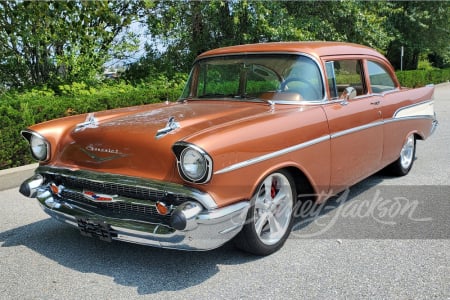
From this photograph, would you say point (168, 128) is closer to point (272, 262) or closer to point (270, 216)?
point (270, 216)

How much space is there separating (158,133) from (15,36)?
277 inches

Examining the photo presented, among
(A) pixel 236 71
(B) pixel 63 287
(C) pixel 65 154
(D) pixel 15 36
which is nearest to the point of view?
(B) pixel 63 287

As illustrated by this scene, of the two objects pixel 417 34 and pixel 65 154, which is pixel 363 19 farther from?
pixel 65 154

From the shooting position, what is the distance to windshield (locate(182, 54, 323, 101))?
13.7ft

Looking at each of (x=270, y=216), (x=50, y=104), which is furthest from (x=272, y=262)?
(x=50, y=104)

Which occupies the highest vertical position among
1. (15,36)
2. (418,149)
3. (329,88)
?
(15,36)

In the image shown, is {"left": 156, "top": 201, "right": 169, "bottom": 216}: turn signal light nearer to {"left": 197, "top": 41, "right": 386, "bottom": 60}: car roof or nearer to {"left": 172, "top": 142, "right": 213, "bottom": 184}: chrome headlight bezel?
{"left": 172, "top": 142, "right": 213, "bottom": 184}: chrome headlight bezel

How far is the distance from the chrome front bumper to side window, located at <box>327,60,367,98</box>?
5.46 ft

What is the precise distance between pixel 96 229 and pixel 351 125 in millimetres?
2385

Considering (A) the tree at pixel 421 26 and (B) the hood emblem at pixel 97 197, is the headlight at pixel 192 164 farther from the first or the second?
(A) the tree at pixel 421 26

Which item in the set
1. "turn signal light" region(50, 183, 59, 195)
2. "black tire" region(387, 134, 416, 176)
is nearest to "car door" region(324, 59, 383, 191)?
A: "black tire" region(387, 134, 416, 176)

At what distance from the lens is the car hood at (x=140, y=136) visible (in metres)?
3.21

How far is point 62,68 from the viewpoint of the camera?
389 inches

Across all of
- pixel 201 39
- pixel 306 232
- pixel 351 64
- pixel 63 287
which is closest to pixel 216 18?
pixel 201 39
